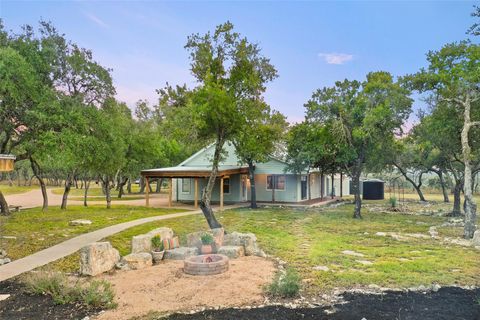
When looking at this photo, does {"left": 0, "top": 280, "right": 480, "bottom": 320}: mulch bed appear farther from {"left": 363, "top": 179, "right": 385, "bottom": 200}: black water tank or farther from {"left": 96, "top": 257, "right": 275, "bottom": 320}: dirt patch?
{"left": 363, "top": 179, "right": 385, "bottom": 200}: black water tank

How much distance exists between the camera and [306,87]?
23516 mm

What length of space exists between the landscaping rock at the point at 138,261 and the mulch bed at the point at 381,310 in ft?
11.6

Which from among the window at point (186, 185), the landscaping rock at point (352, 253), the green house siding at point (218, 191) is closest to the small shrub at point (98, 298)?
the landscaping rock at point (352, 253)

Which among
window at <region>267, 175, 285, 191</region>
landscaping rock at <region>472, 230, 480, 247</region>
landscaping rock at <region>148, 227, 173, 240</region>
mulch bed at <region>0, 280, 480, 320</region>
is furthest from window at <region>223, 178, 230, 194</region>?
mulch bed at <region>0, 280, 480, 320</region>

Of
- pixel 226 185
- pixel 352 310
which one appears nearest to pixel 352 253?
pixel 352 310

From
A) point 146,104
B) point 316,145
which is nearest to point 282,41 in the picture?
point 316,145

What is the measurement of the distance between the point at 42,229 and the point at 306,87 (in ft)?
55.0

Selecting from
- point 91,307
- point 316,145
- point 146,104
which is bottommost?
point 91,307

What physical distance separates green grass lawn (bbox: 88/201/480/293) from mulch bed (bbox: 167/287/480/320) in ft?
2.81

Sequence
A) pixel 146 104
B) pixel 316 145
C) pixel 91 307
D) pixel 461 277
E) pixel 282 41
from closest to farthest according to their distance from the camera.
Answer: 1. pixel 91 307
2. pixel 461 277
3. pixel 282 41
4. pixel 316 145
5. pixel 146 104

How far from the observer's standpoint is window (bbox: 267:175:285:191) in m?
29.0

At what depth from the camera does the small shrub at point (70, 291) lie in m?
6.64

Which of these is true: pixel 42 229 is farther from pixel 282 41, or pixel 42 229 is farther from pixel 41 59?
pixel 282 41

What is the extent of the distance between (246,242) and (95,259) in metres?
4.22
